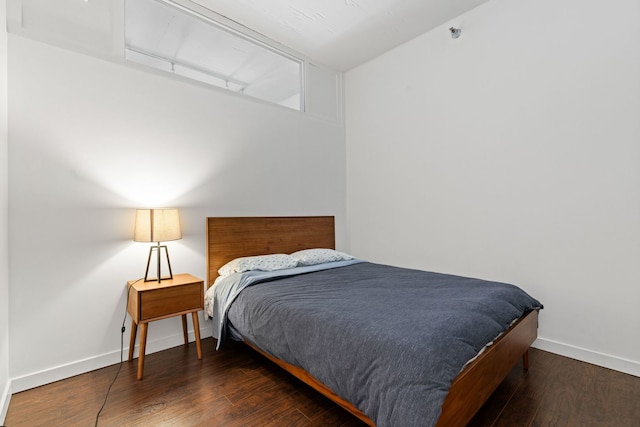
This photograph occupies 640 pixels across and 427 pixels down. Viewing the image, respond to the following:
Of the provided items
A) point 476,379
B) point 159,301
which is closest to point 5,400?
point 159,301

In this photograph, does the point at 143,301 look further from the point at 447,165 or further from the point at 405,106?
the point at 405,106

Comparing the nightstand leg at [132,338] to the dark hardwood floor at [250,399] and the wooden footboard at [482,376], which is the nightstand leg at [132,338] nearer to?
the dark hardwood floor at [250,399]

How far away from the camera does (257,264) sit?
2.68 metres

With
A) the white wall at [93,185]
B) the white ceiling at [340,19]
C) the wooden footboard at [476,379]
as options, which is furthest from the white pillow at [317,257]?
the white ceiling at [340,19]

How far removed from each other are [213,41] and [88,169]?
1722 mm

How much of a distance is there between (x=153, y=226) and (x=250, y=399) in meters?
1.37

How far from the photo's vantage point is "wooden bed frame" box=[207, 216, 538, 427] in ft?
4.41

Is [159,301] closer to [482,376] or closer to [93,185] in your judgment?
[93,185]

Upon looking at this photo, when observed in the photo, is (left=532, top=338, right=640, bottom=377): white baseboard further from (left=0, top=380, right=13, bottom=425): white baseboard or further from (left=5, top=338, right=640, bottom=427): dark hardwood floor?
(left=0, top=380, right=13, bottom=425): white baseboard

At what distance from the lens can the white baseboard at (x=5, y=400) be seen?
5.38 ft

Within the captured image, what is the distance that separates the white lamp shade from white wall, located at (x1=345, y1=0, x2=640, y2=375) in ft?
8.08

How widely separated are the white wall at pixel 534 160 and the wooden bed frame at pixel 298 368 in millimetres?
627

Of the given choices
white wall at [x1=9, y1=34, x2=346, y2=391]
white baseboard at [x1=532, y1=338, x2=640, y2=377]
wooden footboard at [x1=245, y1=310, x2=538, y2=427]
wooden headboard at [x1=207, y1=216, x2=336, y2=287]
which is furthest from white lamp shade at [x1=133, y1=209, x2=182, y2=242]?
white baseboard at [x1=532, y1=338, x2=640, y2=377]

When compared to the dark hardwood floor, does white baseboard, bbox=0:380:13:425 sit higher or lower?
higher
